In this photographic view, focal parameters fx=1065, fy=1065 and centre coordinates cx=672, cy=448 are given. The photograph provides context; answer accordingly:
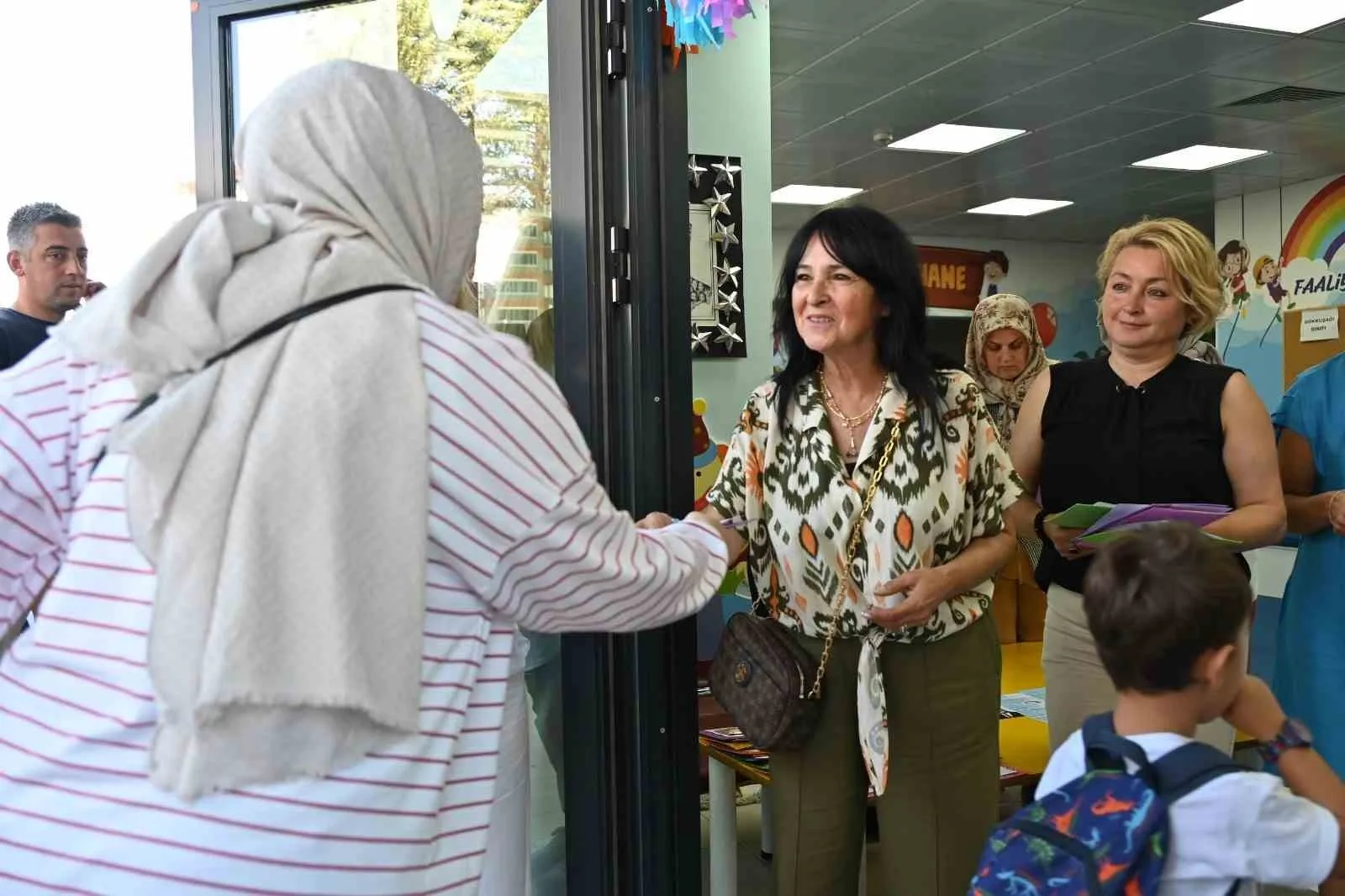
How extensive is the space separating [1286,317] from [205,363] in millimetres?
10773

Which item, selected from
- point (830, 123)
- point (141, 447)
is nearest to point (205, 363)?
point (141, 447)

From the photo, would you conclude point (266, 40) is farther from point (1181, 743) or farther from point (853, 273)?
point (1181, 743)

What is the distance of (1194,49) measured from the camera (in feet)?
21.0

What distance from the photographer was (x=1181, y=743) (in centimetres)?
125

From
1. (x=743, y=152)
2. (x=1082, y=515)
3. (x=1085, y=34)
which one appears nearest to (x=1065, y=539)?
(x=1082, y=515)

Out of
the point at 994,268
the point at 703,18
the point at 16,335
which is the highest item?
the point at 994,268

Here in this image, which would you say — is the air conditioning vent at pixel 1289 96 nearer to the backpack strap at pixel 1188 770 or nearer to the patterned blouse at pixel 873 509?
the patterned blouse at pixel 873 509

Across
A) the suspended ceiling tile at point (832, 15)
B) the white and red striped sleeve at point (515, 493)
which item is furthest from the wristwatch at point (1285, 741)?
the suspended ceiling tile at point (832, 15)

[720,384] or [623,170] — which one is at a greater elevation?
[623,170]

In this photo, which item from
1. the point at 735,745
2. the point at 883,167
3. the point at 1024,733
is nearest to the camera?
the point at 735,745

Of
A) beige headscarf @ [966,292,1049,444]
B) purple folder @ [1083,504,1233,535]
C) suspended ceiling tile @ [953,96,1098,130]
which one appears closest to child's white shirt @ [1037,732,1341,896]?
purple folder @ [1083,504,1233,535]

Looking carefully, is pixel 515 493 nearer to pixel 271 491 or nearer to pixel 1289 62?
pixel 271 491

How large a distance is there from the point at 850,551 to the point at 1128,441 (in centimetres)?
66

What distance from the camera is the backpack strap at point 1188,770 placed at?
1188 millimetres
